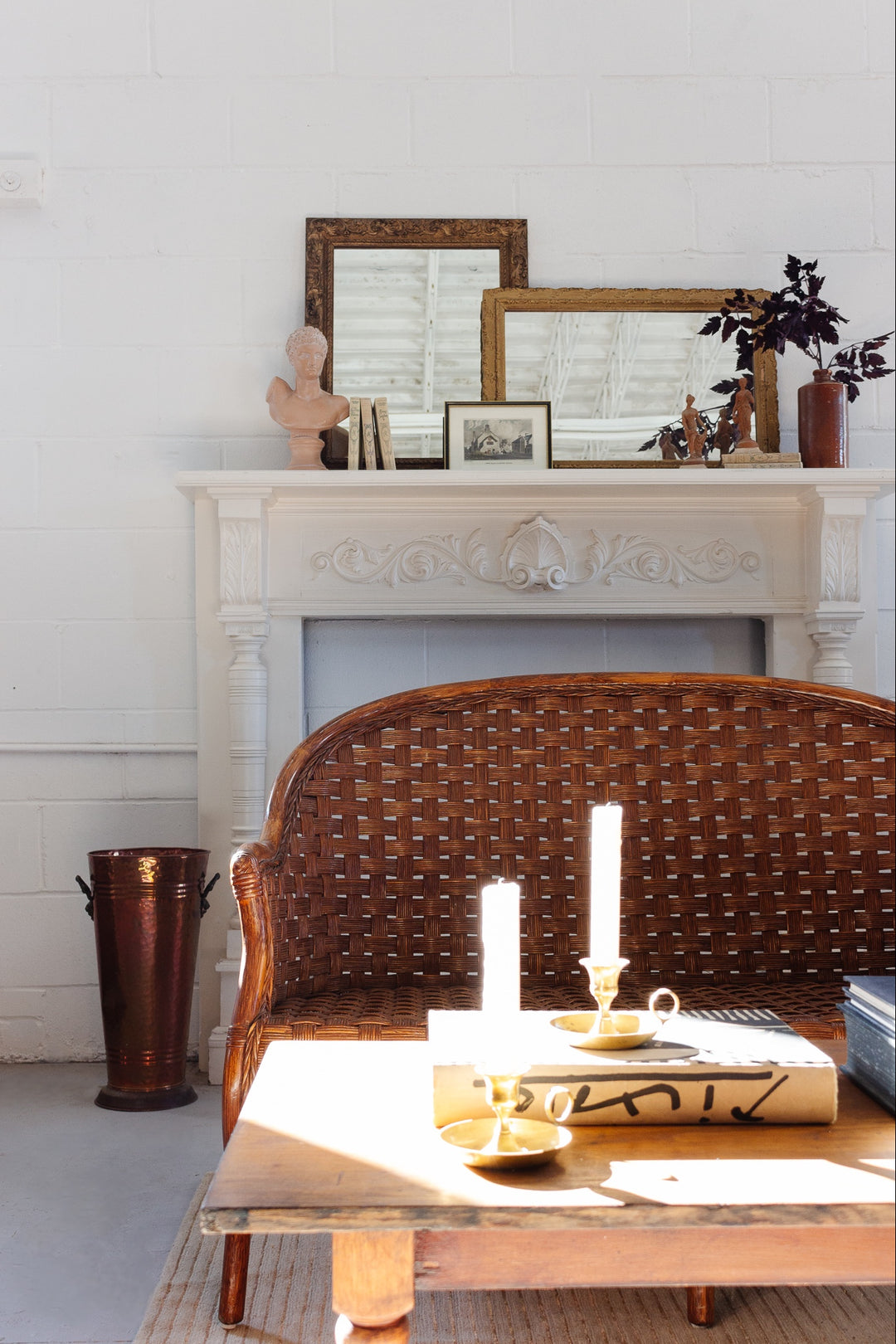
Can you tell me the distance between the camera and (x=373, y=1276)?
806 mm

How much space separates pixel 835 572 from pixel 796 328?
0.55m

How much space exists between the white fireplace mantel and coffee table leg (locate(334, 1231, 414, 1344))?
1.84 metres

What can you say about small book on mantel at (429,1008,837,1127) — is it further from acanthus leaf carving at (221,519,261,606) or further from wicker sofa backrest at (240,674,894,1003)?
acanthus leaf carving at (221,519,261,606)

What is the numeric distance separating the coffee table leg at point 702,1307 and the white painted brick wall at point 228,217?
166cm

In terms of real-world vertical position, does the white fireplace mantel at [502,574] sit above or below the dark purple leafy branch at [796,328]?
below

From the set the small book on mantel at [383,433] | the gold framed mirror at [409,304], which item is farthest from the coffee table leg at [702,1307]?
the gold framed mirror at [409,304]

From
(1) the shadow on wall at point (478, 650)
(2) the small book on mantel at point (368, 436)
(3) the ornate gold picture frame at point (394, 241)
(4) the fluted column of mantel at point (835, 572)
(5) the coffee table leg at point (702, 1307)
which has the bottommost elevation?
(5) the coffee table leg at point (702, 1307)

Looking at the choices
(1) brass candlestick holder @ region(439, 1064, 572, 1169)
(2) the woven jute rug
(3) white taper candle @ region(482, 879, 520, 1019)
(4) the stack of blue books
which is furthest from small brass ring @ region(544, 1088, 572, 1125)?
(2) the woven jute rug

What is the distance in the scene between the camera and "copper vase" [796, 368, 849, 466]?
263cm

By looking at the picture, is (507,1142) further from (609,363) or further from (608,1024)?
(609,363)

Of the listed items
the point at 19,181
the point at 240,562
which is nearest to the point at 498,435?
the point at 240,562

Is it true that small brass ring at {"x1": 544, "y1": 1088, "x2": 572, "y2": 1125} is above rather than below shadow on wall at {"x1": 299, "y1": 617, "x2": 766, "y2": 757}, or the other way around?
below

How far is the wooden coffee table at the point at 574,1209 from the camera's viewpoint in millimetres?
782

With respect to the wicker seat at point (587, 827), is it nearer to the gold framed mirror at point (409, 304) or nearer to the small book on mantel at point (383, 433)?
the small book on mantel at point (383, 433)
